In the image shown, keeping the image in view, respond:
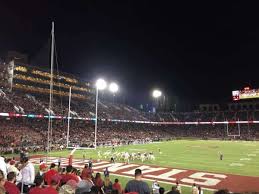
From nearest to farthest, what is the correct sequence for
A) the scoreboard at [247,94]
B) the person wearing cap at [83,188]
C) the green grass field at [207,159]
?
the person wearing cap at [83,188]
the green grass field at [207,159]
the scoreboard at [247,94]

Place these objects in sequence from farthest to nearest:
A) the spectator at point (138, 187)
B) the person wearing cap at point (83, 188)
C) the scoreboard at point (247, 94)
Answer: the scoreboard at point (247, 94) → the spectator at point (138, 187) → the person wearing cap at point (83, 188)

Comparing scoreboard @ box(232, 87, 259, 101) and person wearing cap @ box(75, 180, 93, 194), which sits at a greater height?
scoreboard @ box(232, 87, 259, 101)

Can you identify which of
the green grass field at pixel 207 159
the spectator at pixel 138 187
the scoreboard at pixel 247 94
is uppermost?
the scoreboard at pixel 247 94

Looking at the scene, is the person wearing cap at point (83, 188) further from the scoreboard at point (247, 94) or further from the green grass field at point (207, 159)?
the scoreboard at point (247, 94)

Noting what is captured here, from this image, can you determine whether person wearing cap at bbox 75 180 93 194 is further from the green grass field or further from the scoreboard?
the scoreboard

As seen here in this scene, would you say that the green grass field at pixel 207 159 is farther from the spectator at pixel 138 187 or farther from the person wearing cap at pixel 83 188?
the person wearing cap at pixel 83 188

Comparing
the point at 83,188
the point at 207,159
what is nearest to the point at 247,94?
the point at 207,159

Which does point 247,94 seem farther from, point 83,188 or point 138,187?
point 83,188

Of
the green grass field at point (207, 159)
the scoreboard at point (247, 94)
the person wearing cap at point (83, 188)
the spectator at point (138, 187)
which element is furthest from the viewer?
the scoreboard at point (247, 94)

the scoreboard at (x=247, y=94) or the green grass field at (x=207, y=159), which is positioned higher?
the scoreboard at (x=247, y=94)

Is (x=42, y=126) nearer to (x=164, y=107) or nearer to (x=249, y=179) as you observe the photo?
(x=249, y=179)

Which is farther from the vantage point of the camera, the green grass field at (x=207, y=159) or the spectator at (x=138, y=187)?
the green grass field at (x=207, y=159)

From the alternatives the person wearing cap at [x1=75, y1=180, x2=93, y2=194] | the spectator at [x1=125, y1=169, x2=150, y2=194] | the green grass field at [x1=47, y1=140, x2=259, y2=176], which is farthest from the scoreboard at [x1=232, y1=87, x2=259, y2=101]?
the person wearing cap at [x1=75, y1=180, x2=93, y2=194]

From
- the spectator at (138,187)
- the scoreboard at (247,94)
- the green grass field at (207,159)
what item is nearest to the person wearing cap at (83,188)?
the spectator at (138,187)
